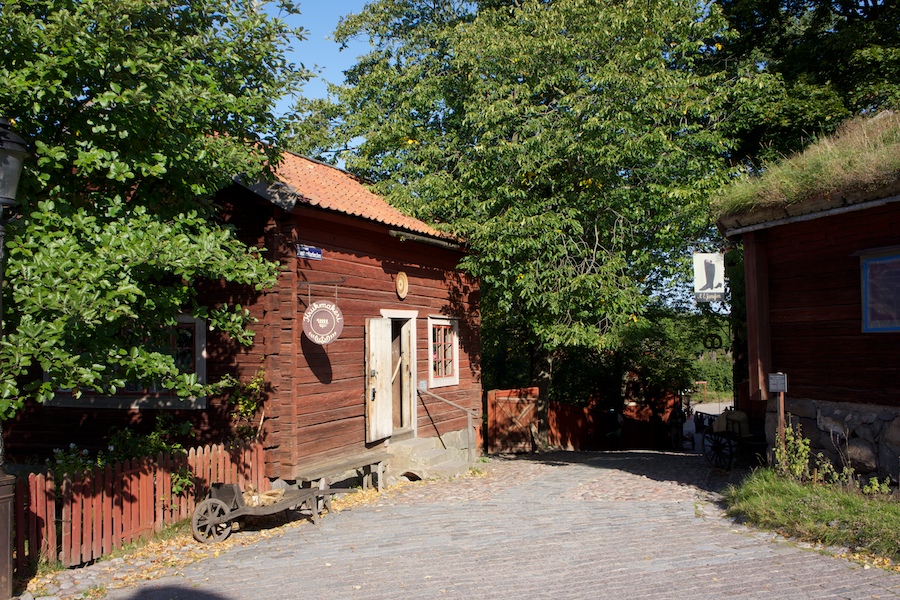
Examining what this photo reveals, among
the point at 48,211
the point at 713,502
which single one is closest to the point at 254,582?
the point at 48,211

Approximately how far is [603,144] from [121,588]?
1050 centimetres

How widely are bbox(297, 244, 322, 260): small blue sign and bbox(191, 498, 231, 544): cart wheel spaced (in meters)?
3.43

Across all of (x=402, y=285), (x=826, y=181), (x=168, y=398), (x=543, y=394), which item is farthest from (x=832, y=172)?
(x=543, y=394)

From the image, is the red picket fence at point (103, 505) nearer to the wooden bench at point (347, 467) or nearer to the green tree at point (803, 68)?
the wooden bench at point (347, 467)

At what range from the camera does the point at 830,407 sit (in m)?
8.54

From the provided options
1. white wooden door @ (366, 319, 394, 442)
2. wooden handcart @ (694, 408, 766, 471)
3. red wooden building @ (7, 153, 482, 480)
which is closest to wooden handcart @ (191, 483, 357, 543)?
red wooden building @ (7, 153, 482, 480)

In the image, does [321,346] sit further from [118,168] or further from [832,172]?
[832,172]

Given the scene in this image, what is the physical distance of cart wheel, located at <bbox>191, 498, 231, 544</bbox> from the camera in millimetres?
7605

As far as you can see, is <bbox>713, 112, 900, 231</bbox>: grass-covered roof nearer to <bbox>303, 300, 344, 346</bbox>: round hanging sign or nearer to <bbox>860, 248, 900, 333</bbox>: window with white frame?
<bbox>860, 248, 900, 333</bbox>: window with white frame

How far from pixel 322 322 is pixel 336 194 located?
327cm

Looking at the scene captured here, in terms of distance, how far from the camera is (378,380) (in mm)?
11359

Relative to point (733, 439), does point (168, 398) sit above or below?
above

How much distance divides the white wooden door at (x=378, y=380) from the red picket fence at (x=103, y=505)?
2.86 m

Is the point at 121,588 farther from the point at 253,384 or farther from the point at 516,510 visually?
the point at 516,510
